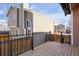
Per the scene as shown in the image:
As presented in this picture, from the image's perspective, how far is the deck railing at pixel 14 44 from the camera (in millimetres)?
4962

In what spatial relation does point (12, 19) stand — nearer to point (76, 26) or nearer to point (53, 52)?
point (53, 52)

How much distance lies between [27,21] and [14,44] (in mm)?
1238

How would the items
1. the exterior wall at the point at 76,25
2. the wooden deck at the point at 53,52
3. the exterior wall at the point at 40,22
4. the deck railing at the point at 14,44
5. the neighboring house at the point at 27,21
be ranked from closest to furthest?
the deck railing at the point at 14,44 < the wooden deck at the point at 53,52 < the neighboring house at the point at 27,21 < the exterior wall at the point at 40,22 < the exterior wall at the point at 76,25

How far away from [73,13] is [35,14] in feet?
9.47

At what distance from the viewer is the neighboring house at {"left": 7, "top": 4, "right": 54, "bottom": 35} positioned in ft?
18.5

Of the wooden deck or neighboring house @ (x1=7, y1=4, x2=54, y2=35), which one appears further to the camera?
neighboring house @ (x1=7, y1=4, x2=54, y2=35)

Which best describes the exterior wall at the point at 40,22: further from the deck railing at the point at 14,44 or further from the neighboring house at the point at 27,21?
the deck railing at the point at 14,44

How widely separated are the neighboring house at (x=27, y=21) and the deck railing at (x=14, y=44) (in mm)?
229

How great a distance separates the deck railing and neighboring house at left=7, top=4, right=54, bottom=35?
0.23m

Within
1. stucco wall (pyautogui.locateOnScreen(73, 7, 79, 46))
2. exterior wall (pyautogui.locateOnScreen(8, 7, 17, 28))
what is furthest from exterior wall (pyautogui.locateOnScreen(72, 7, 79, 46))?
exterior wall (pyautogui.locateOnScreen(8, 7, 17, 28))

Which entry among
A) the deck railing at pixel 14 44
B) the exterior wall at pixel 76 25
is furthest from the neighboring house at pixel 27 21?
the exterior wall at pixel 76 25

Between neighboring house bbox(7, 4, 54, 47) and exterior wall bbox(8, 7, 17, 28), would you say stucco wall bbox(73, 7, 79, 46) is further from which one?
exterior wall bbox(8, 7, 17, 28)

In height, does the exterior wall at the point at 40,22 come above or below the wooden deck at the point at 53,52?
above

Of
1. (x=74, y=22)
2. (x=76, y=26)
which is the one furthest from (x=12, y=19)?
(x=74, y=22)
